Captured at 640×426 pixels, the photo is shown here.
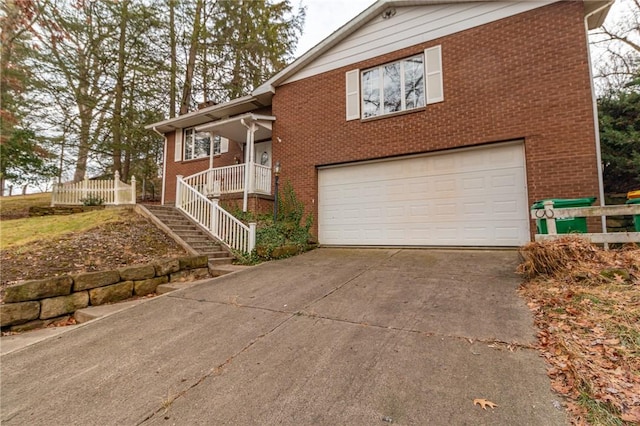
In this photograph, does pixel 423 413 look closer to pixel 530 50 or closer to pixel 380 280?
pixel 380 280

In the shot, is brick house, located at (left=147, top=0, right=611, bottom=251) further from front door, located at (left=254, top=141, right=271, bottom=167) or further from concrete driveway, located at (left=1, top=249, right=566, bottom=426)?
concrete driveway, located at (left=1, top=249, right=566, bottom=426)

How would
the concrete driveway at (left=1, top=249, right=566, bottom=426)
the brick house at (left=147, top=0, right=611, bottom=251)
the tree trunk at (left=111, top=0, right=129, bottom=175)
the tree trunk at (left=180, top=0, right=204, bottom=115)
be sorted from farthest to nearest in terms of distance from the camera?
the tree trunk at (left=180, top=0, right=204, bottom=115) → the tree trunk at (left=111, top=0, right=129, bottom=175) → the brick house at (left=147, top=0, right=611, bottom=251) → the concrete driveway at (left=1, top=249, right=566, bottom=426)

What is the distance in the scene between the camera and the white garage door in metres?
6.21

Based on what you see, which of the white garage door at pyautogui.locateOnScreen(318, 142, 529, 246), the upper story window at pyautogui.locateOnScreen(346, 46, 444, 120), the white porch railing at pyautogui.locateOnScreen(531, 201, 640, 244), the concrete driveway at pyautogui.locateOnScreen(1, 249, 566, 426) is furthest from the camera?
the upper story window at pyautogui.locateOnScreen(346, 46, 444, 120)

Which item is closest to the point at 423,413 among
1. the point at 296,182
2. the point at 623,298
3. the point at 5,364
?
the point at 623,298

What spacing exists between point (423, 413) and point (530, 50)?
7.60m

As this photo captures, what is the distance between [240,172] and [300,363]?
7.41 metres

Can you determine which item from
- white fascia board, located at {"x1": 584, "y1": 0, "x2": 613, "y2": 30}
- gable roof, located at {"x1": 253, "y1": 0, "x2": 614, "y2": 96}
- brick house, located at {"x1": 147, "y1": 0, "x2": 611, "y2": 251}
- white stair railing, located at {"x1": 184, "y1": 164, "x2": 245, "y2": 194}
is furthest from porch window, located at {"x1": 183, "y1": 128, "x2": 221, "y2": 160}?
white fascia board, located at {"x1": 584, "y1": 0, "x2": 613, "y2": 30}

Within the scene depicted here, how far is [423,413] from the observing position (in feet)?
5.63

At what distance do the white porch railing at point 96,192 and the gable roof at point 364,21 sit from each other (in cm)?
620

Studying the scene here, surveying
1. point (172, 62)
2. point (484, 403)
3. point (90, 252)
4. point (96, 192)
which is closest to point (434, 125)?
point (484, 403)

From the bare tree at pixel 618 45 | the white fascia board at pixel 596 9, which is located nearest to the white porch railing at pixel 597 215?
the white fascia board at pixel 596 9

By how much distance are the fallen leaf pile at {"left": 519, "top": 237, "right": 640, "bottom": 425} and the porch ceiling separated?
755 centimetres

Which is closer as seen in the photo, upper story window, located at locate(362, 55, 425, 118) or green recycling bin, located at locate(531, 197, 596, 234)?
green recycling bin, located at locate(531, 197, 596, 234)
